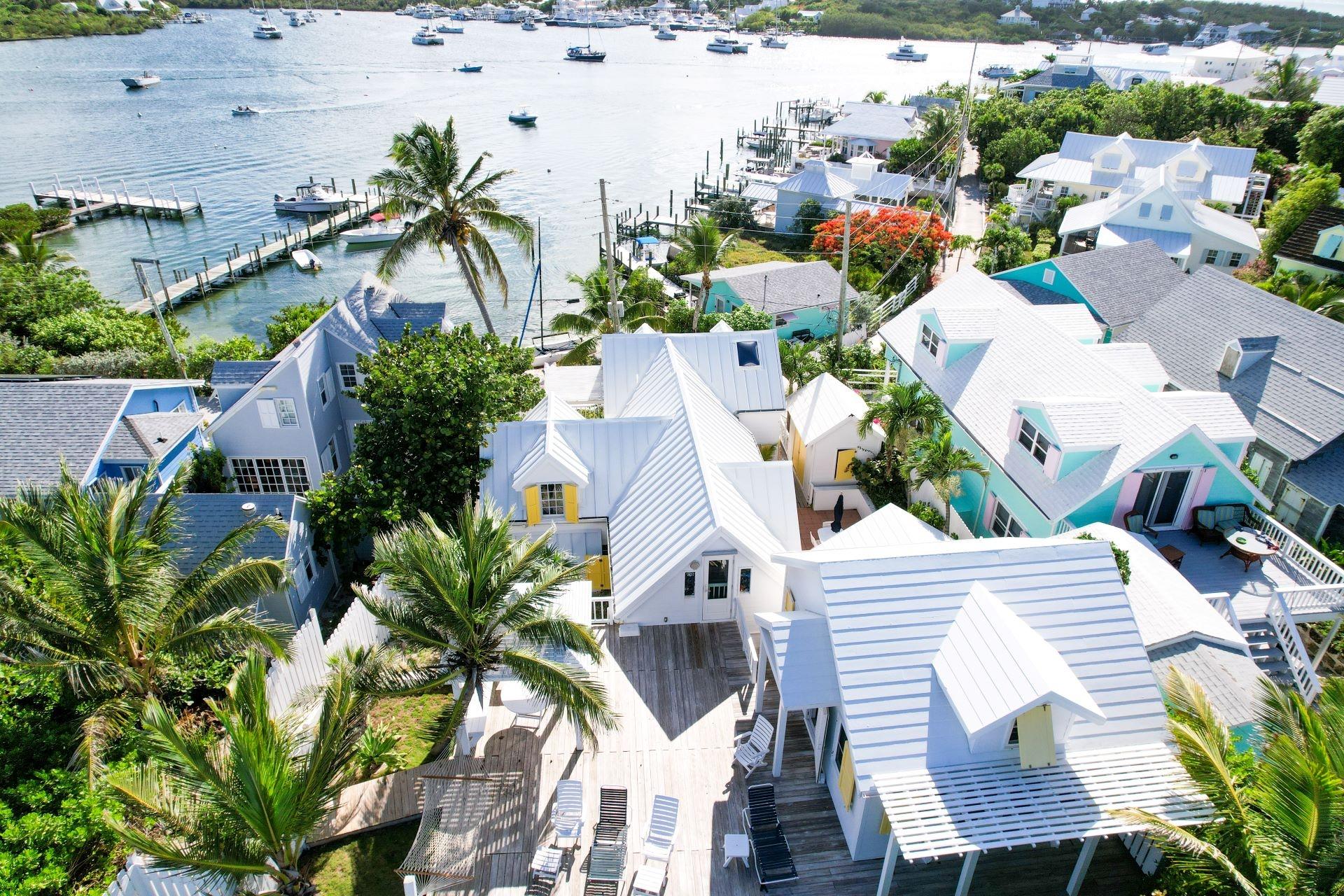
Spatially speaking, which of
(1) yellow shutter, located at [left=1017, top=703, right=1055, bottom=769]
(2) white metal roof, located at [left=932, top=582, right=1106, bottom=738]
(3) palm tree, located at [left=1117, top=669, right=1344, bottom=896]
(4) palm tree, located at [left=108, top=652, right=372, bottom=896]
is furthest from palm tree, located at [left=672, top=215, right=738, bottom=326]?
(4) palm tree, located at [left=108, top=652, right=372, bottom=896]

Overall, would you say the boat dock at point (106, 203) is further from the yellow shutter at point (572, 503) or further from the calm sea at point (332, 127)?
the yellow shutter at point (572, 503)

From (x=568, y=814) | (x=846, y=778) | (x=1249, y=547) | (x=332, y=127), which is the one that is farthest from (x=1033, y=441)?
(x=332, y=127)

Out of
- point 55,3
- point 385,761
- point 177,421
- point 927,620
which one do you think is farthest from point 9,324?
point 55,3

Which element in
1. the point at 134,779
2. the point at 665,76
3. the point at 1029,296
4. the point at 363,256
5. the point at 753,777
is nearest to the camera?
the point at 134,779

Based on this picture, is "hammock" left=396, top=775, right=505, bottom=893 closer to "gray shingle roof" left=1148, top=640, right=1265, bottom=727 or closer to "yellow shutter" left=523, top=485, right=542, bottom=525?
"yellow shutter" left=523, top=485, right=542, bottom=525

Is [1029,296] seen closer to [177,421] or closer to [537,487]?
[537,487]

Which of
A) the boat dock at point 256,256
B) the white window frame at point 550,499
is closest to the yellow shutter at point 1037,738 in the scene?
the white window frame at point 550,499

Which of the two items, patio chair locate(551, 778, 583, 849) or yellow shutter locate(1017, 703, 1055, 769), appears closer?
yellow shutter locate(1017, 703, 1055, 769)
